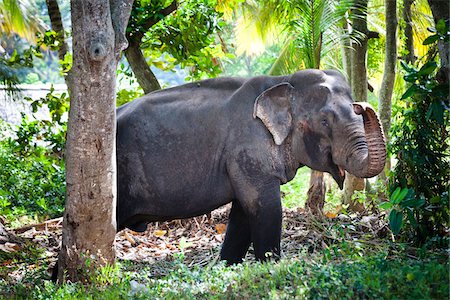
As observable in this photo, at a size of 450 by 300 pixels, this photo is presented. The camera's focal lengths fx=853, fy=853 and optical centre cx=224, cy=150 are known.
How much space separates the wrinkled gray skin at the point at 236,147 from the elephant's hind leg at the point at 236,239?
0.04 feet

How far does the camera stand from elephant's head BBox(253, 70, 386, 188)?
8.65 metres

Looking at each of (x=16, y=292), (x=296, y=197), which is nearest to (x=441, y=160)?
(x=16, y=292)

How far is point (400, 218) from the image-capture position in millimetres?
6902

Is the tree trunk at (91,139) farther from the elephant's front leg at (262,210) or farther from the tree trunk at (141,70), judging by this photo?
the tree trunk at (141,70)

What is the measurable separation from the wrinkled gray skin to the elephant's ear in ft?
0.03

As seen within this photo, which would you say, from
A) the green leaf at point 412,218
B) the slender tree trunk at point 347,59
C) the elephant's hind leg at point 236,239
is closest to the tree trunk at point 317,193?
the elephant's hind leg at point 236,239

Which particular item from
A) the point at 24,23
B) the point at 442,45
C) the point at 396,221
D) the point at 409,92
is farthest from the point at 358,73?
the point at 24,23

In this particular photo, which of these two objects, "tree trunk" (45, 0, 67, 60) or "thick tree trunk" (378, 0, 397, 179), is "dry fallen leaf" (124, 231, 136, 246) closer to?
"thick tree trunk" (378, 0, 397, 179)

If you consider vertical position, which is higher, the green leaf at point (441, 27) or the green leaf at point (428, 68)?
the green leaf at point (441, 27)

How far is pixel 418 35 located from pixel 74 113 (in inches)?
455

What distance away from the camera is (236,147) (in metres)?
8.88

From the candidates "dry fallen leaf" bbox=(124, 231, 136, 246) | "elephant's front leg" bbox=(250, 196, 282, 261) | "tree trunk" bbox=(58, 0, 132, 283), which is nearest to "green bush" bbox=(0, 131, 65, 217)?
"dry fallen leaf" bbox=(124, 231, 136, 246)

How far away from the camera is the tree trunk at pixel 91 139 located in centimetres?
755

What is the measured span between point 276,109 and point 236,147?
1.89 ft
